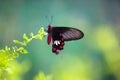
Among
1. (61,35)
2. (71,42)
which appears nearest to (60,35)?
(61,35)

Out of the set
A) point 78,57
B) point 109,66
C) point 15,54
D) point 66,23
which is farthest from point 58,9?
point 15,54

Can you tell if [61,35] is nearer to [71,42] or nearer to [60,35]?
[60,35]

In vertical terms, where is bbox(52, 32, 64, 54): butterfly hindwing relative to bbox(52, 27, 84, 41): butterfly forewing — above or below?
below
